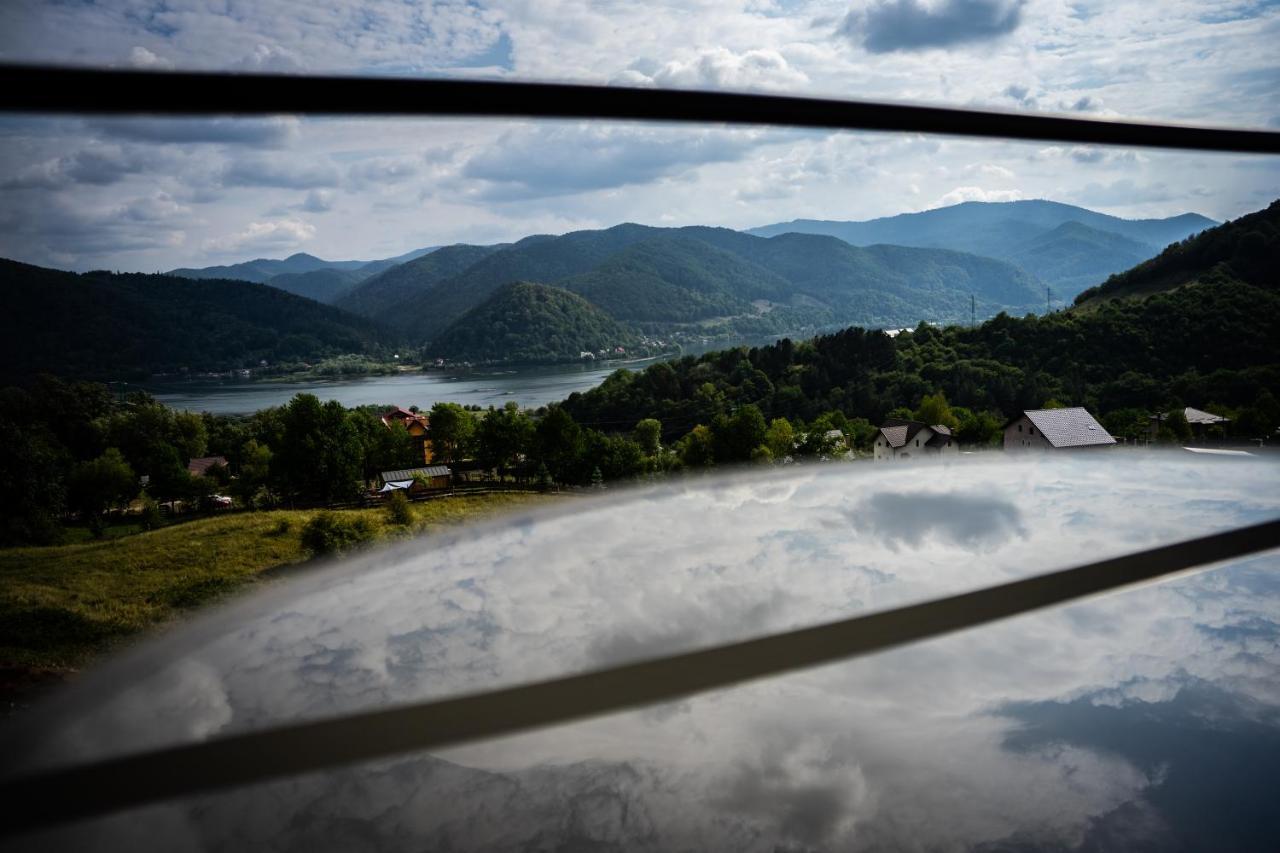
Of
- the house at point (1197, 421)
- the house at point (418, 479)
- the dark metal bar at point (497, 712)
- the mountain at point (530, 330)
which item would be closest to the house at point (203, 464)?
the house at point (418, 479)

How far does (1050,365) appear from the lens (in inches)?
106

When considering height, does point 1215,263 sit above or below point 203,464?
above

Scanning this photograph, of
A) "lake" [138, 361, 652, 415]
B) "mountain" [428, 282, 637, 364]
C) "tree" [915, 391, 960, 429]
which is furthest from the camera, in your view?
"mountain" [428, 282, 637, 364]

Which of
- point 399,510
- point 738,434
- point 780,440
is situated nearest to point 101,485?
point 399,510

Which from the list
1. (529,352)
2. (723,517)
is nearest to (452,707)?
(723,517)

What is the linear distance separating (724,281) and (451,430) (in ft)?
13.6

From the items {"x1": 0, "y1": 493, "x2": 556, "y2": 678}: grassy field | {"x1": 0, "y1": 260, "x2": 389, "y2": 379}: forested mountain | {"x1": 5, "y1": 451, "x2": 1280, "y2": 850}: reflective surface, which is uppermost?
{"x1": 0, "y1": 260, "x2": 389, "y2": 379}: forested mountain

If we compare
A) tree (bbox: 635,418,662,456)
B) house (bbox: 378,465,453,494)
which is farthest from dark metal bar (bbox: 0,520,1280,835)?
tree (bbox: 635,418,662,456)

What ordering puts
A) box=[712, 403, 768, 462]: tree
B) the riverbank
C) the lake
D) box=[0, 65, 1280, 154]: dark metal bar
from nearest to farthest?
box=[0, 65, 1280, 154]: dark metal bar
the riverbank
the lake
box=[712, 403, 768, 462]: tree

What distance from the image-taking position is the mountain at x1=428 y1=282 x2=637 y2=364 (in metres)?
2.41

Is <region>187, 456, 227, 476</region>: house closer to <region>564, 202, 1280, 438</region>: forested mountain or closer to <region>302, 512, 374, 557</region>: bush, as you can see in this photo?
<region>302, 512, 374, 557</region>: bush

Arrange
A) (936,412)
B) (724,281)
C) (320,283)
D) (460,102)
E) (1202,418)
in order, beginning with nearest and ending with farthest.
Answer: (460,102), (320,283), (1202,418), (936,412), (724,281)

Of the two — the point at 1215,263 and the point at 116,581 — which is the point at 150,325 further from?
the point at 1215,263

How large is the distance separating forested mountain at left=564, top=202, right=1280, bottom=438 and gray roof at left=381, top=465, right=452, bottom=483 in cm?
72
